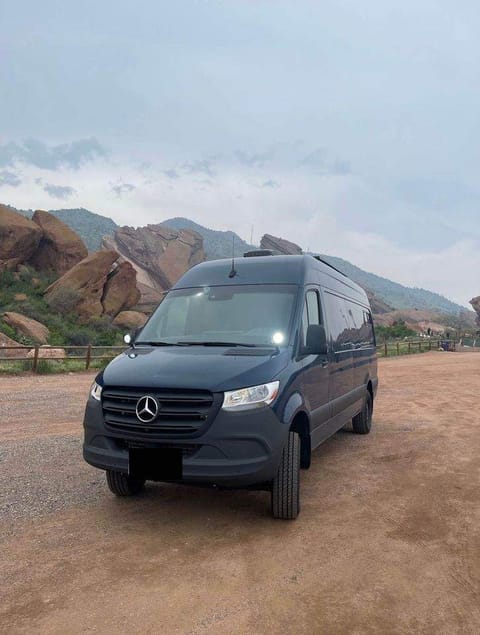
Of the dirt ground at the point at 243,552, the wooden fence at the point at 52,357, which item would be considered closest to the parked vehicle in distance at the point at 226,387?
the dirt ground at the point at 243,552

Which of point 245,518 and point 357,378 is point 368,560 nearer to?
point 245,518

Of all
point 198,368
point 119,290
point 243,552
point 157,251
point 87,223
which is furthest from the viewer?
point 87,223

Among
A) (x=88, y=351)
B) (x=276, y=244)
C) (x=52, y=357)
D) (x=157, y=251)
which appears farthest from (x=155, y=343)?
(x=276, y=244)

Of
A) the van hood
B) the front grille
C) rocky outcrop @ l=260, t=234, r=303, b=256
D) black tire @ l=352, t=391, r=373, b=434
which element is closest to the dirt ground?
the front grille

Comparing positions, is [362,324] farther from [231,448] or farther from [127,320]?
[127,320]

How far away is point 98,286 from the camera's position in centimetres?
4072

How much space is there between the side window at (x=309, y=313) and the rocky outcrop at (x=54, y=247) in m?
43.3

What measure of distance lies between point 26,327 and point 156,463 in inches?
1122

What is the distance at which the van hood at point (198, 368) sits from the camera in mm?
3623

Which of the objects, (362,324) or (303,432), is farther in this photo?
(362,324)

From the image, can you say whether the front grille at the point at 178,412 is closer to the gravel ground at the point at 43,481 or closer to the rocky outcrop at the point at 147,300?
the gravel ground at the point at 43,481

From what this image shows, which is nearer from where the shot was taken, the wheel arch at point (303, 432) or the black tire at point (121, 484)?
the wheel arch at point (303, 432)

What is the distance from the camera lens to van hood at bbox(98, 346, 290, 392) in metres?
3.62

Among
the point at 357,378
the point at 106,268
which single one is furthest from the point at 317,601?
the point at 106,268
